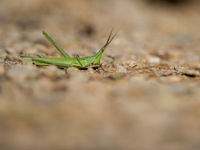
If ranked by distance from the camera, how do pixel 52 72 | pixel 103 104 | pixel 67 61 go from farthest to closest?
pixel 67 61 → pixel 52 72 → pixel 103 104

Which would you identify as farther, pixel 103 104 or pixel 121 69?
pixel 121 69

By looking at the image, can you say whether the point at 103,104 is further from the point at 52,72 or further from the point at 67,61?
the point at 67,61

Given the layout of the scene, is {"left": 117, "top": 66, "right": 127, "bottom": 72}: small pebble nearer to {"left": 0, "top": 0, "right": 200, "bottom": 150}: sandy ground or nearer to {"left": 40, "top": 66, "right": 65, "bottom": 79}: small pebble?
{"left": 0, "top": 0, "right": 200, "bottom": 150}: sandy ground

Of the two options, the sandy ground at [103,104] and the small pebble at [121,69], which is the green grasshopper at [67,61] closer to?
the sandy ground at [103,104]

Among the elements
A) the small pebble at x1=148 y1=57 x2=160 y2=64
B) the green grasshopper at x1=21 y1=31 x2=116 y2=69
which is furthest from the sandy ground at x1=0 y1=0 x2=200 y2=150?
the green grasshopper at x1=21 y1=31 x2=116 y2=69

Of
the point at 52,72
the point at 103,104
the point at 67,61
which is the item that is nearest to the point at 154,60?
the point at 67,61

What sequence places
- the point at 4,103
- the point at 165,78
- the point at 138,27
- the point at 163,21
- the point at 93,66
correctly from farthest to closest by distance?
1. the point at 163,21
2. the point at 138,27
3. the point at 93,66
4. the point at 165,78
5. the point at 4,103

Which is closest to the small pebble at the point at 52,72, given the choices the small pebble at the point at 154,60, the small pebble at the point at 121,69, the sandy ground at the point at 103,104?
the sandy ground at the point at 103,104

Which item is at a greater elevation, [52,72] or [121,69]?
[121,69]

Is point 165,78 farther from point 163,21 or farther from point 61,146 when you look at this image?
point 163,21

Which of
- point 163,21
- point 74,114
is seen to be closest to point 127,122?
point 74,114

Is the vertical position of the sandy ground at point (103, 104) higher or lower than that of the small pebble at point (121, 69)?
lower
